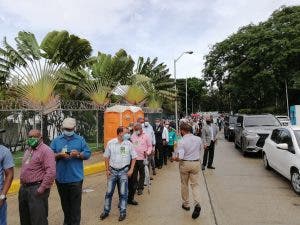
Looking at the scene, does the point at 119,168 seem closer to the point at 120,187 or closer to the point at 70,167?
the point at 120,187

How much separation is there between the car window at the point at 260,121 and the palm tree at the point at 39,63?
774cm

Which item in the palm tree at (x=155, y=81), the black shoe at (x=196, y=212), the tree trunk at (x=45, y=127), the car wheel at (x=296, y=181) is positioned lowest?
the black shoe at (x=196, y=212)

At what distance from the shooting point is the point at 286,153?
10.1 m

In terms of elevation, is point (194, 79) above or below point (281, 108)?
above

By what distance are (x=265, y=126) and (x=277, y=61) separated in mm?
21726

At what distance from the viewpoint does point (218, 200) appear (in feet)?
28.5

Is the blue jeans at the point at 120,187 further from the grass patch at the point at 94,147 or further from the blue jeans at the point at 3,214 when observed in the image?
the grass patch at the point at 94,147

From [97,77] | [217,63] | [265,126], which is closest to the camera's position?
[265,126]

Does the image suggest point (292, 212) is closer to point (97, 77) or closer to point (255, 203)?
point (255, 203)

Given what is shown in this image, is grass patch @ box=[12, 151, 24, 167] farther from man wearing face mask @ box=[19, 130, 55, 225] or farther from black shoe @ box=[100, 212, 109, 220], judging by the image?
man wearing face mask @ box=[19, 130, 55, 225]

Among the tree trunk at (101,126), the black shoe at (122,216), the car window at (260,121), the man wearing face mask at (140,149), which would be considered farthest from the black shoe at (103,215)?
the car window at (260,121)

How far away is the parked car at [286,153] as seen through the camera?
9.30m

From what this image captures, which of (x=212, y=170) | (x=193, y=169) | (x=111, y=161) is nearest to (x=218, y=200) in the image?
(x=193, y=169)

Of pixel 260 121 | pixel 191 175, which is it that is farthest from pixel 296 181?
pixel 260 121
